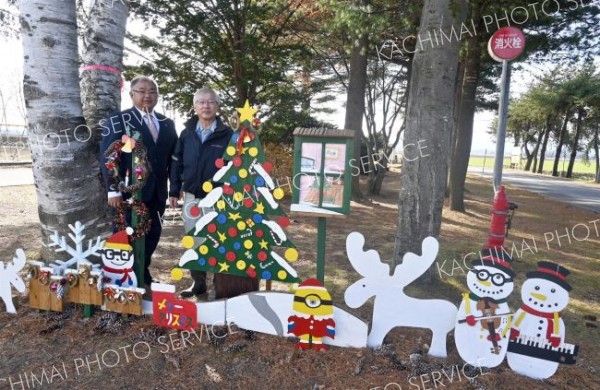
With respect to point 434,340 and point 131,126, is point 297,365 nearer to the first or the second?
point 434,340

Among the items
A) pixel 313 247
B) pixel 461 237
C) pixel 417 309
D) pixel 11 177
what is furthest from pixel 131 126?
pixel 11 177

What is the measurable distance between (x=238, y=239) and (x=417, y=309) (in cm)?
146

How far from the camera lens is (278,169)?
10625mm

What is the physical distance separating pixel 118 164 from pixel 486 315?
303 centimetres

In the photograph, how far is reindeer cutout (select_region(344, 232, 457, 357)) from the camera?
2.79 meters

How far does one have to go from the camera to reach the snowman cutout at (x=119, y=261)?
3.12 metres

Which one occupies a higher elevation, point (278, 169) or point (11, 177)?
point (278, 169)

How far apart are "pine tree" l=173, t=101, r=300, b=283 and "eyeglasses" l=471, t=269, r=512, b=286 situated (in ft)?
4.29

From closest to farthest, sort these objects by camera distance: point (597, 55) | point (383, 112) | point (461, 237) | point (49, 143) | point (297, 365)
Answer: point (297, 365), point (49, 143), point (461, 237), point (597, 55), point (383, 112)

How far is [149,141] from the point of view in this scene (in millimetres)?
3373

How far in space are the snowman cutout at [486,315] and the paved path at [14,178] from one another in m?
13.1

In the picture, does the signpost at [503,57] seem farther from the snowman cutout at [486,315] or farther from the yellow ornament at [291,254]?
the yellow ornament at [291,254]

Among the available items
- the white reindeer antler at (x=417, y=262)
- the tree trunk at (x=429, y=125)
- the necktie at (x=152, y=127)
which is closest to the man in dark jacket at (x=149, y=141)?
the necktie at (x=152, y=127)

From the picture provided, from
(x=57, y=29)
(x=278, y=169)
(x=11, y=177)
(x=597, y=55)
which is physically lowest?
(x=11, y=177)
